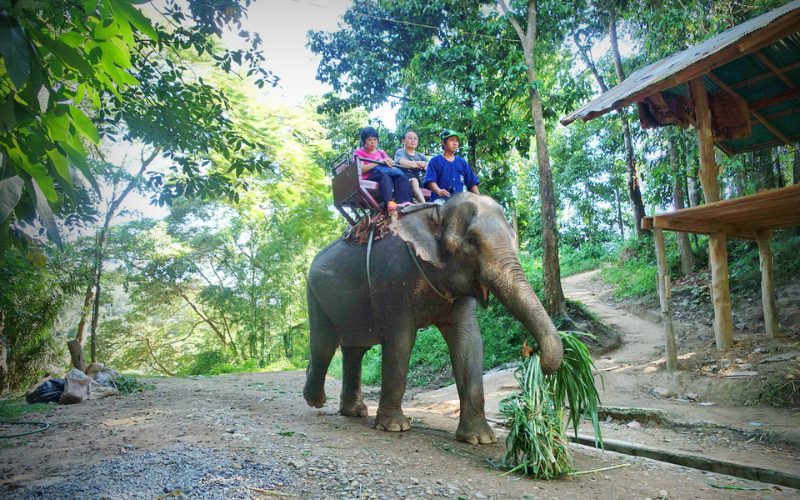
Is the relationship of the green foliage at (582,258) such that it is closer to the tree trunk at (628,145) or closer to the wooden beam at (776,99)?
the tree trunk at (628,145)

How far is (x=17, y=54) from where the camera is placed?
128cm

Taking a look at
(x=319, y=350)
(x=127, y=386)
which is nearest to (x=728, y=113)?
(x=319, y=350)

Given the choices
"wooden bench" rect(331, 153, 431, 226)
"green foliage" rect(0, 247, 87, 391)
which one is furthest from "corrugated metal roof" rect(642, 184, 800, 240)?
"green foliage" rect(0, 247, 87, 391)

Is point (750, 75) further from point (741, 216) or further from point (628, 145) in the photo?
point (628, 145)

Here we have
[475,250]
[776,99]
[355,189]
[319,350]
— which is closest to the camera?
[475,250]

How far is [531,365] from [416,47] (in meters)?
10.7

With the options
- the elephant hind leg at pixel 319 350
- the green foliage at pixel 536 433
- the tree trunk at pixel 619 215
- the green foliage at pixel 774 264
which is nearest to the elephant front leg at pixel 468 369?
the green foliage at pixel 536 433

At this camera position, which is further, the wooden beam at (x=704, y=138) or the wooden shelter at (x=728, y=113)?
the wooden beam at (x=704, y=138)

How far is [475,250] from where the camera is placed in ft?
15.1

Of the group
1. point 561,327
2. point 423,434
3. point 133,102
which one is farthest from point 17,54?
point 561,327

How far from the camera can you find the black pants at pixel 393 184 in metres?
5.72

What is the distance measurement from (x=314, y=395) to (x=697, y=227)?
22.5 ft

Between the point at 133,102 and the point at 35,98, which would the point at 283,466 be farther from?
the point at 133,102

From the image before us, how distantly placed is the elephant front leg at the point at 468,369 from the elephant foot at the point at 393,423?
58cm
